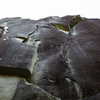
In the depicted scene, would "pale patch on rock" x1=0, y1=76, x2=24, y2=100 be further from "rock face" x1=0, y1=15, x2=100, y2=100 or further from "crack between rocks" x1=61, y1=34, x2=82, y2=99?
"crack between rocks" x1=61, y1=34, x2=82, y2=99

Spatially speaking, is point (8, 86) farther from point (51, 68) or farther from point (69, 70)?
point (69, 70)

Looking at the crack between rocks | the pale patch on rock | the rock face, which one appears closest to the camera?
the pale patch on rock

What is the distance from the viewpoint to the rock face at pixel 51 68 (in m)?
3.07

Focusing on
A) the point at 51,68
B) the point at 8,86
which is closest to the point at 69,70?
the point at 51,68

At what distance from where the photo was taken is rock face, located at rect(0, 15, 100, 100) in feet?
10.1

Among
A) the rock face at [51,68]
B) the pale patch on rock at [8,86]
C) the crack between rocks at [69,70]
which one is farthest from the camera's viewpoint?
the crack between rocks at [69,70]

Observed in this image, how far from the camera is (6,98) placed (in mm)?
2768

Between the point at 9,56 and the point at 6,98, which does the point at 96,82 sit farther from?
the point at 9,56

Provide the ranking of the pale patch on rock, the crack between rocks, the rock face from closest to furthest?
the pale patch on rock < the rock face < the crack between rocks

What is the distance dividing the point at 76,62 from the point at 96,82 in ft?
3.15

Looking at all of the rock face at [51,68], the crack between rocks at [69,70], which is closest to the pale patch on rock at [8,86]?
the rock face at [51,68]

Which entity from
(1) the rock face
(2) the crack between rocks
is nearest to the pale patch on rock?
(1) the rock face

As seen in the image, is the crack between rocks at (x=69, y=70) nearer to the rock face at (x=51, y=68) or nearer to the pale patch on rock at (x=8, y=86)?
the rock face at (x=51, y=68)

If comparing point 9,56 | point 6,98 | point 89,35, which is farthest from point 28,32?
point 6,98
